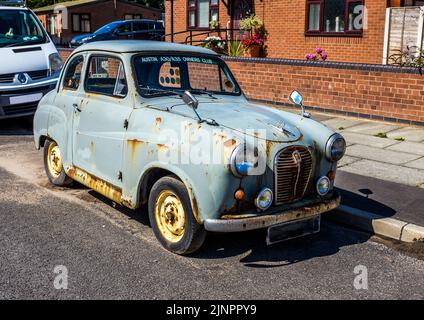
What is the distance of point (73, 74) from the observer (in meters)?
6.38

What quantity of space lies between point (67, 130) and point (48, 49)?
18.5 ft

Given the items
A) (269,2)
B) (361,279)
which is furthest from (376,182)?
(269,2)

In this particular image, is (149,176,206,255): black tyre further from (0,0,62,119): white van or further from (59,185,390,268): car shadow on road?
(0,0,62,119): white van

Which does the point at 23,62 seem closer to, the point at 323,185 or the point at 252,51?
the point at 323,185

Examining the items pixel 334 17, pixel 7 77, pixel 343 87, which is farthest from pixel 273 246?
pixel 334 17

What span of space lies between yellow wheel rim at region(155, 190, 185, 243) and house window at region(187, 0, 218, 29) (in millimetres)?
16244

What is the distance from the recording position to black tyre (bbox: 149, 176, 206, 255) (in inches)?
181

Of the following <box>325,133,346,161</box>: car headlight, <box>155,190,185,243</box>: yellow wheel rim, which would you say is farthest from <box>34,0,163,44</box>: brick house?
<box>325,133,346,161</box>: car headlight

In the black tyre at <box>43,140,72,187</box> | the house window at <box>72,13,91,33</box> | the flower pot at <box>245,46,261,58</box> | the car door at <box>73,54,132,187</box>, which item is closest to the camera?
the car door at <box>73,54,132,187</box>

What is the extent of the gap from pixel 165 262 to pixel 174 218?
393 millimetres

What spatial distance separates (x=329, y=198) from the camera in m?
5.07
